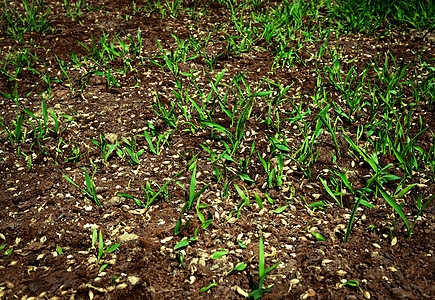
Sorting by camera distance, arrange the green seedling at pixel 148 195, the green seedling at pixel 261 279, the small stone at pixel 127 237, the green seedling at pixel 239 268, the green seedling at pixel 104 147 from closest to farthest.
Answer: the green seedling at pixel 261 279, the green seedling at pixel 239 268, the small stone at pixel 127 237, the green seedling at pixel 148 195, the green seedling at pixel 104 147

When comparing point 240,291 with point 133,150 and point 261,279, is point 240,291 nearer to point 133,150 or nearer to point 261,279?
point 261,279

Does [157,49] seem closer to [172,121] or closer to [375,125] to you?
[172,121]

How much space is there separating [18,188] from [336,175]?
5.65ft

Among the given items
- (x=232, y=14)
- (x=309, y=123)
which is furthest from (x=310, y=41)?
(x=309, y=123)

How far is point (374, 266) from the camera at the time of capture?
5.44 feet

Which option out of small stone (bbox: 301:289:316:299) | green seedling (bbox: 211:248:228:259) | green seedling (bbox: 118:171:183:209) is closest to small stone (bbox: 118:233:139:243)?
green seedling (bbox: 118:171:183:209)

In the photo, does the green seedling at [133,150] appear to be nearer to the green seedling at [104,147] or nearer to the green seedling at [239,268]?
the green seedling at [104,147]

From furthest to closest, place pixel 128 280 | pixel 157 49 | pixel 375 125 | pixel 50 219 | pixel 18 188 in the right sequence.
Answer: pixel 157 49, pixel 375 125, pixel 18 188, pixel 50 219, pixel 128 280

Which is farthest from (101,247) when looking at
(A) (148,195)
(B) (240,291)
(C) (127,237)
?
(B) (240,291)

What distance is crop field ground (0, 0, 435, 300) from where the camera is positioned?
5.43 feet

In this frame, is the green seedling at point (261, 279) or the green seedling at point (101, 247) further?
the green seedling at point (101, 247)

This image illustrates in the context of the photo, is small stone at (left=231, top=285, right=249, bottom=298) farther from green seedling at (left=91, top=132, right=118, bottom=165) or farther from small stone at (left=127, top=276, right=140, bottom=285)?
green seedling at (left=91, top=132, right=118, bottom=165)

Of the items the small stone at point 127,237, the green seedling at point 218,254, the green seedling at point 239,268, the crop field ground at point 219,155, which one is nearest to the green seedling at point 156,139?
the crop field ground at point 219,155

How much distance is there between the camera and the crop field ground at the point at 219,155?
5.43 ft
